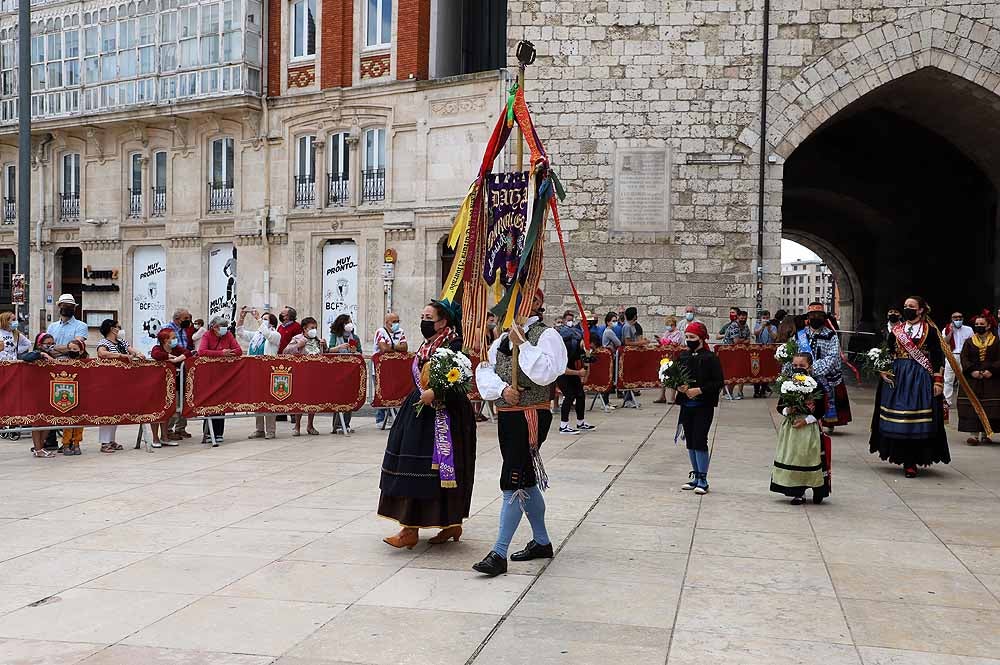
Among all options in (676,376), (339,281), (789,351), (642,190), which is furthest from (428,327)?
(339,281)

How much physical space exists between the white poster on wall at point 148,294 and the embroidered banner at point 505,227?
23.4 m

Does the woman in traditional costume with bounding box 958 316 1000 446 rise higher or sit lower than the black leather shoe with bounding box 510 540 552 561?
higher

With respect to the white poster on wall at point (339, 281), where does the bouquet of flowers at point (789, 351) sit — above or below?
below

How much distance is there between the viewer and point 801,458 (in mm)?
8383

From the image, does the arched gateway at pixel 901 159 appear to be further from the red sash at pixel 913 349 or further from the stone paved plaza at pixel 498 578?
the stone paved plaza at pixel 498 578

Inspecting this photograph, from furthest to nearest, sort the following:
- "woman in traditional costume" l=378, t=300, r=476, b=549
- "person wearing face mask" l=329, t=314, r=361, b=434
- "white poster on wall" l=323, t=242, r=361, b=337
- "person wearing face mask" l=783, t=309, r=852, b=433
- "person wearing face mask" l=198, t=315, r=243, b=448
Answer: "white poster on wall" l=323, t=242, r=361, b=337 < "person wearing face mask" l=329, t=314, r=361, b=434 < "person wearing face mask" l=198, t=315, r=243, b=448 < "person wearing face mask" l=783, t=309, r=852, b=433 < "woman in traditional costume" l=378, t=300, r=476, b=549

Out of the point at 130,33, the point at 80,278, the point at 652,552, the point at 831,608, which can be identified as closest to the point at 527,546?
the point at 652,552

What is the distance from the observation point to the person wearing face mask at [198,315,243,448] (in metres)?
12.7

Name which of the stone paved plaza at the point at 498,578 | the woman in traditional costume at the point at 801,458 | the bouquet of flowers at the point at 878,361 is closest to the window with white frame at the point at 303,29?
the stone paved plaza at the point at 498,578

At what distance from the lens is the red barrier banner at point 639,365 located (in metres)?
17.3

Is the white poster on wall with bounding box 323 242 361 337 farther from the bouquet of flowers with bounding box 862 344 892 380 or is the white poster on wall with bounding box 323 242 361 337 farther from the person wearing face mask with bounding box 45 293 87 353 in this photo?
the bouquet of flowers with bounding box 862 344 892 380

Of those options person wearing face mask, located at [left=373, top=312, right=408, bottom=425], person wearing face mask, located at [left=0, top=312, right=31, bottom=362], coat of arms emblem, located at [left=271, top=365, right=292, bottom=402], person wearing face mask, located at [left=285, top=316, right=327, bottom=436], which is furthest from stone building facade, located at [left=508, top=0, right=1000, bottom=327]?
person wearing face mask, located at [left=0, top=312, right=31, bottom=362]

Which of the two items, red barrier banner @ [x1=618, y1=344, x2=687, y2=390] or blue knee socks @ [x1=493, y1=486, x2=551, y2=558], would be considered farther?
red barrier banner @ [x1=618, y1=344, x2=687, y2=390]

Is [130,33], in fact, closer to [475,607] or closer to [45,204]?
[45,204]
